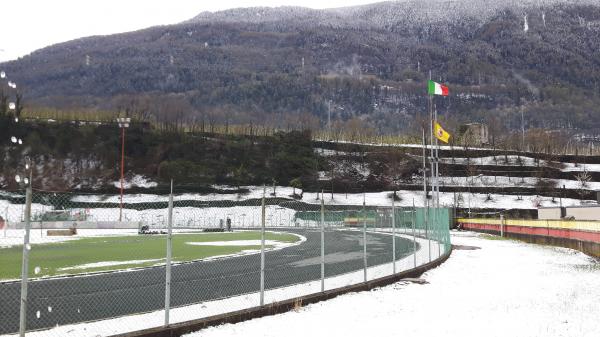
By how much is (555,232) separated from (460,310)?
23.9 metres

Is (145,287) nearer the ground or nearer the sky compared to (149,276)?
nearer the sky

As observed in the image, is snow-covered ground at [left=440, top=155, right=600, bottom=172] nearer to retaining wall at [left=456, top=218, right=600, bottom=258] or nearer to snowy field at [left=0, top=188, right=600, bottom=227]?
snowy field at [left=0, top=188, right=600, bottom=227]

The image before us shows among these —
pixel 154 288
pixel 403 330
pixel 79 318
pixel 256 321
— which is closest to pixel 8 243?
pixel 154 288

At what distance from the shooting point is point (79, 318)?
11078 mm

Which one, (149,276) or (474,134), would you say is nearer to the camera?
(149,276)

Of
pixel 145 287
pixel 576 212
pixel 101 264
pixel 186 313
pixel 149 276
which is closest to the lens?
pixel 186 313

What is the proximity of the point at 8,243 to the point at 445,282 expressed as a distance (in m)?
28.2

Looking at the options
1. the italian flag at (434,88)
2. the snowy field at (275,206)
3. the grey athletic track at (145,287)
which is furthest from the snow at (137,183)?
the grey athletic track at (145,287)

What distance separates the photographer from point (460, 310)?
1172 centimetres

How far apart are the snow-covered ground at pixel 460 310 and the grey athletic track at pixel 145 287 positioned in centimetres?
321

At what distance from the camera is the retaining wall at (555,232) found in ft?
83.7

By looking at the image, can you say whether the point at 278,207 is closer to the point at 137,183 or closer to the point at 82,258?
the point at 137,183

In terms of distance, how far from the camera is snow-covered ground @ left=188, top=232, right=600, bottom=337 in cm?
978

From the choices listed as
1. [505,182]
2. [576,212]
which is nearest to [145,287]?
[576,212]
